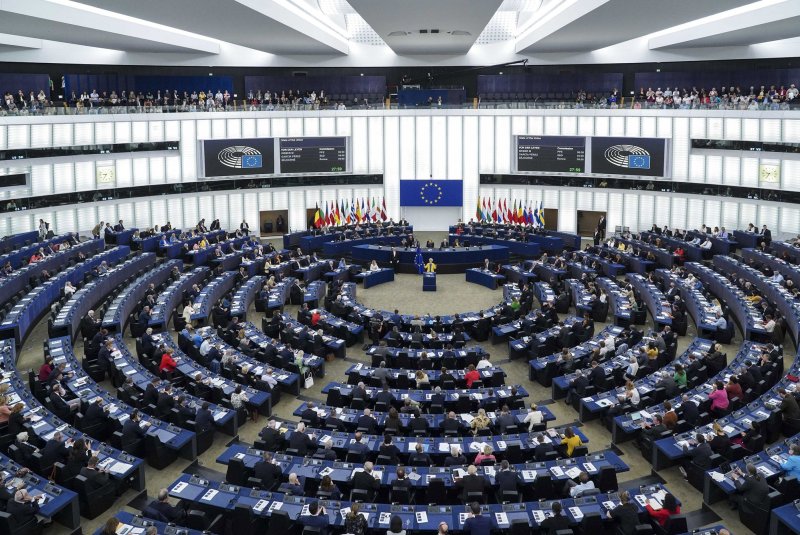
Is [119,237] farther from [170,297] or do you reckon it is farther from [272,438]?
[272,438]

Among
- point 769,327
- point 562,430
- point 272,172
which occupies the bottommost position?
point 562,430

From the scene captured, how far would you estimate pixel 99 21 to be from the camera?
3109 cm

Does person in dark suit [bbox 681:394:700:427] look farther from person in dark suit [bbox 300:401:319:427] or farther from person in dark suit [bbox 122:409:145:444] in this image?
person in dark suit [bbox 122:409:145:444]

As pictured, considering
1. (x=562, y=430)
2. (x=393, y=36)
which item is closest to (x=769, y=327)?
(x=562, y=430)

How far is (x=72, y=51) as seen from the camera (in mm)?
42312

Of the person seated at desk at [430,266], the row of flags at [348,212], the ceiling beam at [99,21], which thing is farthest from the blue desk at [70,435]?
the row of flags at [348,212]

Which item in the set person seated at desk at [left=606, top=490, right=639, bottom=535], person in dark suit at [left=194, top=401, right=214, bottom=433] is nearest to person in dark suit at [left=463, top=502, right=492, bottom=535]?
person seated at desk at [left=606, top=490, right=639, bottom=535]

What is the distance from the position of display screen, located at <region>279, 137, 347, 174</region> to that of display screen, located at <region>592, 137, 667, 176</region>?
16025mm

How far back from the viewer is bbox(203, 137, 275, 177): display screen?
43.3 m

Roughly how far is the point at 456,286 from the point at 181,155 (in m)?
20.4

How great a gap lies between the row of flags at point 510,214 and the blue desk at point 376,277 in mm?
10045

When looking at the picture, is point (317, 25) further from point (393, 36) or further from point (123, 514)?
point (123, 514)

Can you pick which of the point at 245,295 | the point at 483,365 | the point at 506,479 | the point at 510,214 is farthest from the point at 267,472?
the point at 510,214

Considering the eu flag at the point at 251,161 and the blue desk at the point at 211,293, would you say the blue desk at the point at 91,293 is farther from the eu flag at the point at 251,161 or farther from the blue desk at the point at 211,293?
the eu flag at the point at 251,161
